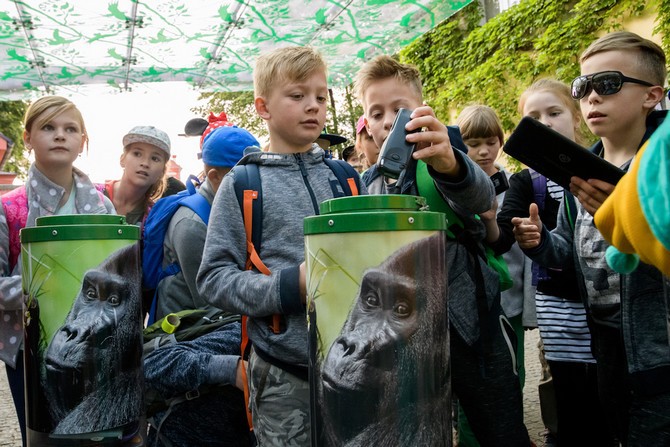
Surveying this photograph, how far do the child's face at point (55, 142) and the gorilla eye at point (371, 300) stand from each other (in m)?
2.29

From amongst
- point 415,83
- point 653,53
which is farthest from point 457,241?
point 653,53

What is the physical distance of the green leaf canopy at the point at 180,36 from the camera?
688 cm

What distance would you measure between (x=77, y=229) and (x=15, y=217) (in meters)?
1.24

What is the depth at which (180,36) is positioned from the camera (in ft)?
25.3

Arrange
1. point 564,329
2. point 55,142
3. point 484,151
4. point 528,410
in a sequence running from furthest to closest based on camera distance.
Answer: point 528,410
point 484,151
point 55,142
point 564,329

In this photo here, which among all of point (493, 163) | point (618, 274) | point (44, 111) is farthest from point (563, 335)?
point (44, 111)

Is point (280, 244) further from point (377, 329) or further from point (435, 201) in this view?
point (377, 329)

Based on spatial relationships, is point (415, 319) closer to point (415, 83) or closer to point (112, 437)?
point (112, 437)

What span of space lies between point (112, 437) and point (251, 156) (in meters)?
0.94

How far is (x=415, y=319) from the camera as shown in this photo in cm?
138

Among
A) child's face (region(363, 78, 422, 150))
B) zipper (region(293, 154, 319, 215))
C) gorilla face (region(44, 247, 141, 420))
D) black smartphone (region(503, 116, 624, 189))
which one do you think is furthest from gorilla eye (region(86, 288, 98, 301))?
black smartphone (region(503, 116, 624, 189))

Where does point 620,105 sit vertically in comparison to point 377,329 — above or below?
above

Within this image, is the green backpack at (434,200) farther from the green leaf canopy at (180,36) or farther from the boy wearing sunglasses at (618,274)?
the green leaf canopy at (180,36)

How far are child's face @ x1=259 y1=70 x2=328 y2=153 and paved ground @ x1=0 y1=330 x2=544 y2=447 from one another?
8.62 feet
